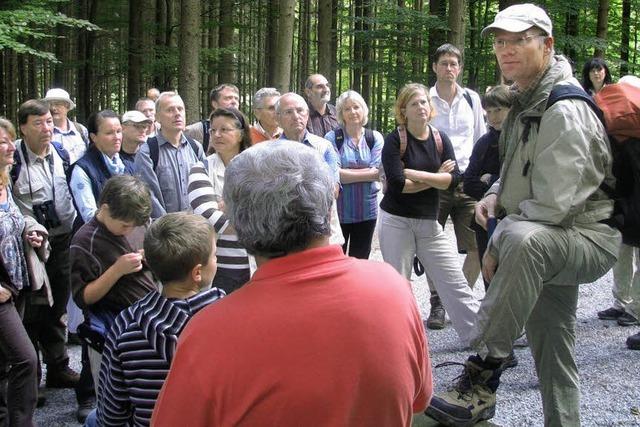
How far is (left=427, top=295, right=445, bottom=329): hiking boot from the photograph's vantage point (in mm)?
5449

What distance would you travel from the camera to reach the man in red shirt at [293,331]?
1401 millimetres

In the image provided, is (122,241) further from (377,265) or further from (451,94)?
(451,94)

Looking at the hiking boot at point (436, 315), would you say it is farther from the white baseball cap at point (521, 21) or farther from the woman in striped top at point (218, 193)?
the white baseball cap at point (521, 21)

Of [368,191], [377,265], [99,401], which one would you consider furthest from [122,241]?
[368,191]

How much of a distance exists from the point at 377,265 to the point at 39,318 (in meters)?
3.60

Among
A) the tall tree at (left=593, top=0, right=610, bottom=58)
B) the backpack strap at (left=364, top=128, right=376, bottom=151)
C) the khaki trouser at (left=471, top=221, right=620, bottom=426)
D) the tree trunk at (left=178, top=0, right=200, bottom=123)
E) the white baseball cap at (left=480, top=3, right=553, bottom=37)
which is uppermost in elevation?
the tall tree at (left=593, top=0, right=610, bottom=58)

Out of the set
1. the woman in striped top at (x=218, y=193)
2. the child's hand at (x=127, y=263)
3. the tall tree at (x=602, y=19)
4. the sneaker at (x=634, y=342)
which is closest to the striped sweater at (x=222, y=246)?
the woman in striped top at (x=218, y=193)

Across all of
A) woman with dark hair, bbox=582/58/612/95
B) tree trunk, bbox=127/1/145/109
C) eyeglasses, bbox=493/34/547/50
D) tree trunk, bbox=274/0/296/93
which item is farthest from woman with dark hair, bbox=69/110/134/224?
tree trunk, bbox=127/1/145/109

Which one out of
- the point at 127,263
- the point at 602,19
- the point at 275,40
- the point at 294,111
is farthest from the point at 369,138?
the point at 275,40

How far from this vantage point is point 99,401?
2395 mm

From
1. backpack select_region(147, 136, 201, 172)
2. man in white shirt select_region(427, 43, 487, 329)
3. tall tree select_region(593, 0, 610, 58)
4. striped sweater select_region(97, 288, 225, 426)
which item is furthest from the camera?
tall tree select_region(593, 0, 610, 58)

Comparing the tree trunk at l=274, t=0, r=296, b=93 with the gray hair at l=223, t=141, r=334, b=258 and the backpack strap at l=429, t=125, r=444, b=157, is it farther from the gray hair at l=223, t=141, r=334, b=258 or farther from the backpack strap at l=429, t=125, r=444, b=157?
the gray hair at l=223, t=141, r=334, b=258

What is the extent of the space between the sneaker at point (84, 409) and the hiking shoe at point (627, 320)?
4472mm

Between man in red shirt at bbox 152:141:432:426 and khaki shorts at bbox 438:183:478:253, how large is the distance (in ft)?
13.1
